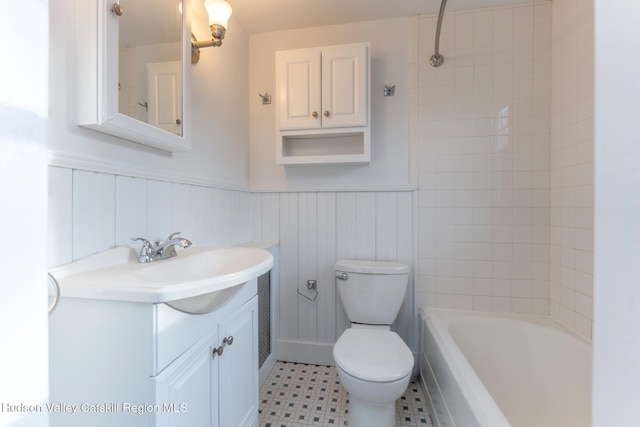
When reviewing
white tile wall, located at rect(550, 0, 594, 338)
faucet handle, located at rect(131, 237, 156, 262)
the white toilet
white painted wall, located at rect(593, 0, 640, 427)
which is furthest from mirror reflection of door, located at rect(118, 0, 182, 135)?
white tile wall, located at rect(550, 0, 594, 338)

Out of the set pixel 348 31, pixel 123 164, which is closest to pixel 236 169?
pixel 123 164

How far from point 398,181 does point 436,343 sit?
97cm

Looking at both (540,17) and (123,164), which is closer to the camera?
(123,164)

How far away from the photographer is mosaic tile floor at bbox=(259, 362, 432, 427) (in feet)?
4.58

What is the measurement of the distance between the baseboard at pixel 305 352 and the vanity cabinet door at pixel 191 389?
1039 mm

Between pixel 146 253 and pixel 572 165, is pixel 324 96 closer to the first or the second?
pixel 146 253

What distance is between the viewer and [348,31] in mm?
1838

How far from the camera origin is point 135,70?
942 millimetres

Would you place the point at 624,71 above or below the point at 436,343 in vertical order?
above

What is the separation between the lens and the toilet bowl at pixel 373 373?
113cm

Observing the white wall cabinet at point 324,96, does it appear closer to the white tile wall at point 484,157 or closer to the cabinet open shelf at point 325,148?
the cabinet open shelf at point 325,148

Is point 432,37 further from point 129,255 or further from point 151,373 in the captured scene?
point 151,373

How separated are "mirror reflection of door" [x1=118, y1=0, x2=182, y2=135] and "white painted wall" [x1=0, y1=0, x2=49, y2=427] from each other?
0.67 metres

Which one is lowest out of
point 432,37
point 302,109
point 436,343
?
point 436,343
